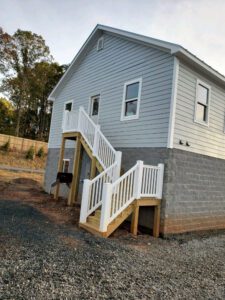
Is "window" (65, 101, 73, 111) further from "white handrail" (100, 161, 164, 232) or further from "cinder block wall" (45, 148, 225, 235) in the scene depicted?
"white handrail" (100, 161, 164, 232)

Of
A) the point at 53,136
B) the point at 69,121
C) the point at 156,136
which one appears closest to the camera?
the point at 156,136

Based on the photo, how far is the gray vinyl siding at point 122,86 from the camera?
Result: 7.85 m

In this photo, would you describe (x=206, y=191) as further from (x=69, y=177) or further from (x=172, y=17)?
(x=172, y=17)

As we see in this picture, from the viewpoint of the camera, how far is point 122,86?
9.60 meters

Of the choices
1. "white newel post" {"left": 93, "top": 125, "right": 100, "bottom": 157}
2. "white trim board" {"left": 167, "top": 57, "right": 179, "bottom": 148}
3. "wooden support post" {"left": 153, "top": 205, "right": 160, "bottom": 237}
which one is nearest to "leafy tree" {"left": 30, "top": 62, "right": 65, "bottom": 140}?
"white newel post" {"left": 93, "top": 125, "right": 100, "bottom": 157}

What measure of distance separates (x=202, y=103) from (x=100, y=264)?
6.55m

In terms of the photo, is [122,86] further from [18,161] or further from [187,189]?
[18,161]

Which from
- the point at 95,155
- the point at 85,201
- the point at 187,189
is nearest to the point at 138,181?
the point at 85,201

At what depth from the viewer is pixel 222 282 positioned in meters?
4.35

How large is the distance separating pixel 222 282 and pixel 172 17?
9.54 meters

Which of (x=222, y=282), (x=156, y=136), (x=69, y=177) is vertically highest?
(x=156, y=136)

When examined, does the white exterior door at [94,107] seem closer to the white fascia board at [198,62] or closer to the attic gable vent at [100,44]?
the attic gable vent at [100,44]

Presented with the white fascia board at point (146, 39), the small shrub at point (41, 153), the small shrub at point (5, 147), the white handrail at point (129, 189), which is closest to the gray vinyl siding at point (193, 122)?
the white fascia board at point (146, 39)

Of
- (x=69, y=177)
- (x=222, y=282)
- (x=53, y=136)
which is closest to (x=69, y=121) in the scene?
(x=69, y=177)
